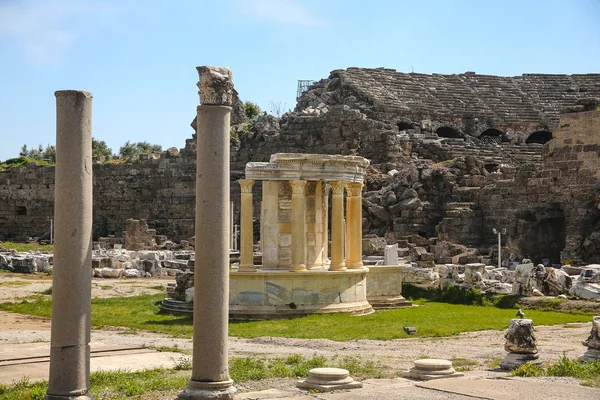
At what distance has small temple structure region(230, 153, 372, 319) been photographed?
20109mm

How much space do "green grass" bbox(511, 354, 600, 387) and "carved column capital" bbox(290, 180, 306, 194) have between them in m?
9.45

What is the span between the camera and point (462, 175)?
39.2 meters

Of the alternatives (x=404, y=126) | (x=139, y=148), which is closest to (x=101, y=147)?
(x=139, y=148)

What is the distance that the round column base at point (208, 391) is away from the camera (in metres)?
9.97

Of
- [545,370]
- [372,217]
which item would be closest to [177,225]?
[372,217]

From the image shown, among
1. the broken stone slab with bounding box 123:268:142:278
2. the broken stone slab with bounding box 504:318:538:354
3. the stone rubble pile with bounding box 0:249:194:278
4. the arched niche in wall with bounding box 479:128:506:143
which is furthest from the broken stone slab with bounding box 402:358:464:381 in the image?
the arched niche in wall with bounding box 479:128:506:143

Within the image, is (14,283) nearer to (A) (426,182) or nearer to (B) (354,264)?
(B) (354,264)

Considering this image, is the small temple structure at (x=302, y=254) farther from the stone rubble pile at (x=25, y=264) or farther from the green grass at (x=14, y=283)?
the stone rubble pile at (x=25, y=264)

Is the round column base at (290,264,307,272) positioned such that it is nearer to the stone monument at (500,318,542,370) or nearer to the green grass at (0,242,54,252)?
the stone monument at (500,318,542,370)

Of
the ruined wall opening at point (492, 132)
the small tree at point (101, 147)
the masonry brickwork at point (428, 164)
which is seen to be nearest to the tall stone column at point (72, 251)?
the masonry brickwork at point (428, 164)

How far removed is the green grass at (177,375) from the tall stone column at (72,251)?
0.86 meters

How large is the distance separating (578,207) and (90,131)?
2528 centimetres

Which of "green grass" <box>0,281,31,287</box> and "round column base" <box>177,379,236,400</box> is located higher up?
"green grass" <box>0,281,31,287</box>

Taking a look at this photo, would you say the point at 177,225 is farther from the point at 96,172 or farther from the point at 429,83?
the point at 429,83
